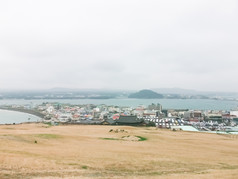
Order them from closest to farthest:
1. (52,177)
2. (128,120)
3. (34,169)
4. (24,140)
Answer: (52,177) < (34,169) < (24,140) < (128,120)

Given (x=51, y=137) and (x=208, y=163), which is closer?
(x=208, y=163)

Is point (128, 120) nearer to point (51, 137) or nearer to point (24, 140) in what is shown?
point (51, 137)

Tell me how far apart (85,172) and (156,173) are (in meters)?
4.38

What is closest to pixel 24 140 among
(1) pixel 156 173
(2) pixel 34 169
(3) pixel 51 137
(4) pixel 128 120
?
(3) pixel 51 137

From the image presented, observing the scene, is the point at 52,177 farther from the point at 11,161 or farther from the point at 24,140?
the point at 24,140

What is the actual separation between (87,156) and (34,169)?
524cm

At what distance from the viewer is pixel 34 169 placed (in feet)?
42.1

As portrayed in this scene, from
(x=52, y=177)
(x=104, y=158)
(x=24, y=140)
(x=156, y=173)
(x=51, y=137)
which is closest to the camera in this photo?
(x=52, y=177)

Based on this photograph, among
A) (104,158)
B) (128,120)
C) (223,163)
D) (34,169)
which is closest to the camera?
(34,169)

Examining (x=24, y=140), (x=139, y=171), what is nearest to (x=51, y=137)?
(x=24, y=140)

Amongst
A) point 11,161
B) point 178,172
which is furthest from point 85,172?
point 178,172

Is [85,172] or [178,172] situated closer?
[85,172]

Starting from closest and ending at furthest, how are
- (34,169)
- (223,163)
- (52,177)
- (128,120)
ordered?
(52,177), (34,169), (223,163), (128,120)

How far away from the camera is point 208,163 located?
17.8m
